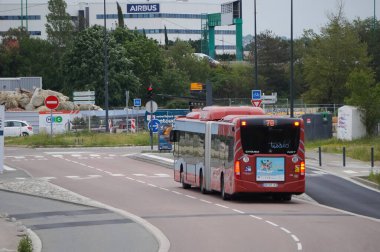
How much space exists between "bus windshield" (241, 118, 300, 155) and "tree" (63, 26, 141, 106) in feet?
248

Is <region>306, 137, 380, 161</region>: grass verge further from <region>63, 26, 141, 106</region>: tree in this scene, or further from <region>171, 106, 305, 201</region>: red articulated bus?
<region>63, 26, 141, 106</region>: tree

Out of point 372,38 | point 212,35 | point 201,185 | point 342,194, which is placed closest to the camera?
point 342,194

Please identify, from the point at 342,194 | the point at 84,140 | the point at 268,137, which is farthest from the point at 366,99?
the point at 268,137

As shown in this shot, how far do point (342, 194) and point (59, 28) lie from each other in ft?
335

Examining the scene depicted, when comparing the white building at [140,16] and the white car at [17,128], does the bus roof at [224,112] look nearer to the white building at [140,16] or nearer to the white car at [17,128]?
the white car at [17,128]

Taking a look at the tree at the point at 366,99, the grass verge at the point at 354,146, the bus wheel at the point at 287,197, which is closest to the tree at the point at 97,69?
the grass verge at the point at 354,146

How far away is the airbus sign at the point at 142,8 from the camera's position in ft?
513

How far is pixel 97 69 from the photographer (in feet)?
347

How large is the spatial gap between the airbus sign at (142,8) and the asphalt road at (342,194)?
11869cm

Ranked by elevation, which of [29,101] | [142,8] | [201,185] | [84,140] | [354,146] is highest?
[142,8]

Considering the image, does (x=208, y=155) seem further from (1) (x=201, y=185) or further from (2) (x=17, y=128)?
(2) (x=17, y=128)

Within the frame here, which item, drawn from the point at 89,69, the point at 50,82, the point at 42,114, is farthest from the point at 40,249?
the point at 50,82

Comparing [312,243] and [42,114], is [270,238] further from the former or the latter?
[42,114]

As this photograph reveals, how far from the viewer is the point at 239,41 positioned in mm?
146125
